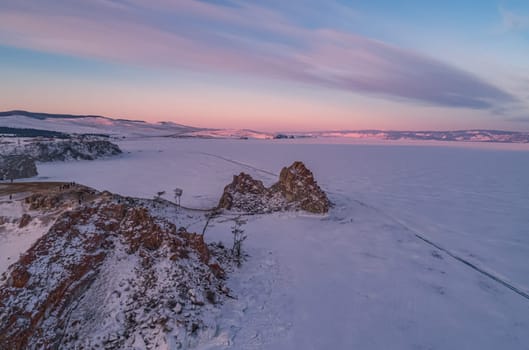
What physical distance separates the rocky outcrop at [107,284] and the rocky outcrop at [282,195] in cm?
912

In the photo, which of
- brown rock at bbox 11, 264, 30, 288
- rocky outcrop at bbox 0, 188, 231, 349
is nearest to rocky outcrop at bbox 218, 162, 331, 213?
rocky outcrop at bbox 0, 188, 231, 349

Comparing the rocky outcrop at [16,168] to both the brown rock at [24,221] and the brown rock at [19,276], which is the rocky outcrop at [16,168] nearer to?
the brown rock at [24,221]

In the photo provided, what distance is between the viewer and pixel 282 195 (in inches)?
856

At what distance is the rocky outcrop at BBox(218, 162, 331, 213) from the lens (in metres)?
20.1

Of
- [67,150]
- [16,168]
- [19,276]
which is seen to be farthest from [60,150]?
[19,276]

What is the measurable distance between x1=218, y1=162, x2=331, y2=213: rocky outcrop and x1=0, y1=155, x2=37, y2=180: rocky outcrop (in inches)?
888

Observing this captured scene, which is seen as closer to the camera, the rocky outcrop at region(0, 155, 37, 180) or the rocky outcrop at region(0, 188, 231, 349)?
the rocky outcrop at region(0, 188, 231, 349)

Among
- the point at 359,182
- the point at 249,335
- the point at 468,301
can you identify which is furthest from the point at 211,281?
the point at 359,182

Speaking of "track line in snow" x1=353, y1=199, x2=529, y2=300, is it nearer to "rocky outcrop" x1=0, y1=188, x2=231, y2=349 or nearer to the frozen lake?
the frozen lake

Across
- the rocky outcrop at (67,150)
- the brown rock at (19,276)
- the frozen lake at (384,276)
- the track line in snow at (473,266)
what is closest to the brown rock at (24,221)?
the brown rock at (19,276)

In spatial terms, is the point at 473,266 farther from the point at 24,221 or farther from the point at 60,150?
the point at 60,150

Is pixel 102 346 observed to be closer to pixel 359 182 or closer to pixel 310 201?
pixel 310 201

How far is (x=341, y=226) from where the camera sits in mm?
Result: 17766

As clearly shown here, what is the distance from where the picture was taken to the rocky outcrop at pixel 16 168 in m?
29.1
